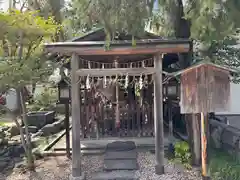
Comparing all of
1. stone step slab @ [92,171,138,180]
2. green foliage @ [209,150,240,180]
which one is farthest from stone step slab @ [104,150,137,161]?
green foliage @ [209,150,240,180]

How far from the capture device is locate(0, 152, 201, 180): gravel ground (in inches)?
226

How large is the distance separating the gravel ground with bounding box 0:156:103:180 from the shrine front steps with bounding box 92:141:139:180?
0.30 meters

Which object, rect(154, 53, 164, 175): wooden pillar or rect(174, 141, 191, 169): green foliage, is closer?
rect(154, 53, 164, 175): wooden pillar

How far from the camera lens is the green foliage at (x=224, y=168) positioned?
5.12m

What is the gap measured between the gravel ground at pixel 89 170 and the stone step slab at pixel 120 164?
7.7 inches

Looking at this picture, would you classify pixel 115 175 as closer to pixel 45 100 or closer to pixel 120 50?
pixel 120 50

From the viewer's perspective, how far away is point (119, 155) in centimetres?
655

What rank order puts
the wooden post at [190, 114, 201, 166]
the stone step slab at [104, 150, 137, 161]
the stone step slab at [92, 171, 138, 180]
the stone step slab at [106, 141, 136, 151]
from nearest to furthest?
the stone step slab at [92, 171, 138, 180], the wooden post at [190, 114, 201, 166], the stone step slab at [104, 150, 137, 161], the stone step slab at [106, 141, 136, 151]

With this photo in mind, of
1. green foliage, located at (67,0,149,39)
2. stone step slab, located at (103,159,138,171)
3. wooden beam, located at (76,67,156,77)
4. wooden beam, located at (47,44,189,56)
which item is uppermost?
green foliage, located at (67,0,149,39)

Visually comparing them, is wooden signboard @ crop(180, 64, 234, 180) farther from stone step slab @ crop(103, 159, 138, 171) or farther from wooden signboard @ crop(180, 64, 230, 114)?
stone step slab @ crop(103, 159, 138, 171)

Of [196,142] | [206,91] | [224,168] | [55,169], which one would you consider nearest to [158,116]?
[196,142]

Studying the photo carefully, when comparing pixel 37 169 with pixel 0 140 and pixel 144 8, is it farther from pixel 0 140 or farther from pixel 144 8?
pixel 144 8

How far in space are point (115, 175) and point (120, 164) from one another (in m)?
0.47

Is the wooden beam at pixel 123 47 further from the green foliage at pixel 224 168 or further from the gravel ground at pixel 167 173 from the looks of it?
the gravel ground at pixel 167 173
